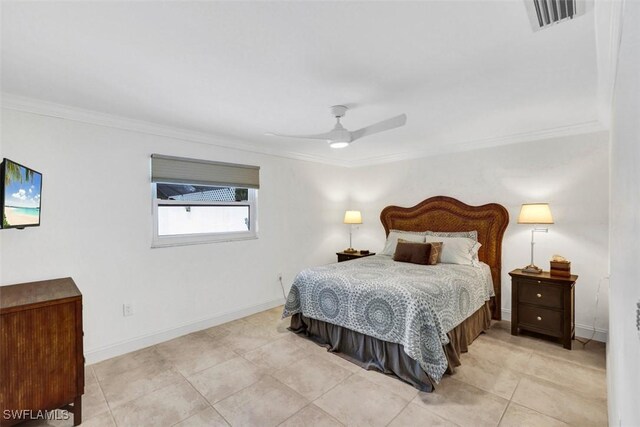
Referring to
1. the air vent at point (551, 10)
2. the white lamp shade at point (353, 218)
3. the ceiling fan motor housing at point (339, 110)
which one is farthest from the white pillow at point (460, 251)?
the air vent at point (551, 10)

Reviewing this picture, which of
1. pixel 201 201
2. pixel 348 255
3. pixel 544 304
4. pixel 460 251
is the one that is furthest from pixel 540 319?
pixel 201 201

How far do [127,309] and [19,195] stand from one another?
4.58 ft

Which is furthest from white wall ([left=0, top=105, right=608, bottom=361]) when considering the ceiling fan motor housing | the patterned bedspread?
the ceiling fan motor housing

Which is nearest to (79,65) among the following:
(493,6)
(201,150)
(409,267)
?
(201,150)

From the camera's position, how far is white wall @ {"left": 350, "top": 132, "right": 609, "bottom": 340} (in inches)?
122

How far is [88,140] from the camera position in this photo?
2734 millimetres

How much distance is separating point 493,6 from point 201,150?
3.04 meters

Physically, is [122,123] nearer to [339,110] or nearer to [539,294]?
[339,110]

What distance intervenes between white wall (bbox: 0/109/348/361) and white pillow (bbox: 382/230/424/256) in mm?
1634

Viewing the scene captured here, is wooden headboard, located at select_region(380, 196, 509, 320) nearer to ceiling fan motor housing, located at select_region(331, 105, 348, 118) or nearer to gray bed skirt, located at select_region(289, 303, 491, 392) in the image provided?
gray bed skirt, located at select_region(289, 303, 491, 392)

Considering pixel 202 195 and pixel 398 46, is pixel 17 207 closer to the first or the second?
pixel 202 195

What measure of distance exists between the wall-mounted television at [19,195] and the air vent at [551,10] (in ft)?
9.77

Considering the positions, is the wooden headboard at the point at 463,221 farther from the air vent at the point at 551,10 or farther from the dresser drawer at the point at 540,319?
the air vent at the point at 551,10

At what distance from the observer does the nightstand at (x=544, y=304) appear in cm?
290
